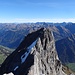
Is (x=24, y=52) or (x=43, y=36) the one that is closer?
(x=24, y=52)

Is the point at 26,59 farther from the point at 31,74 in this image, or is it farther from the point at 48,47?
the point at 48,47

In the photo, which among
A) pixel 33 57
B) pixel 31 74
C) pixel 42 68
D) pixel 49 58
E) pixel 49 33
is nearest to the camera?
pixel 31 74

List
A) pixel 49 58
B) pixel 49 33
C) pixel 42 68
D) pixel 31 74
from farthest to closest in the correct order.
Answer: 1. pixel 49 33
2. pixel 49 58
3. pixel 42 68
4. pixel 31 74

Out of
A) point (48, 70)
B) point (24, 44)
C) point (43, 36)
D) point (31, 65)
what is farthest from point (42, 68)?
point (24, 44)

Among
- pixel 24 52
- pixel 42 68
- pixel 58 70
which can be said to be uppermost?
pixel 24 52

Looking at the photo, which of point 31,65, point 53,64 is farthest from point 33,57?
point 53,64

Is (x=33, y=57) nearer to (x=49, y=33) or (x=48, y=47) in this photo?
(x=48, y=47)

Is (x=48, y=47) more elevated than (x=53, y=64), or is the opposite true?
(x=48, y=47)
